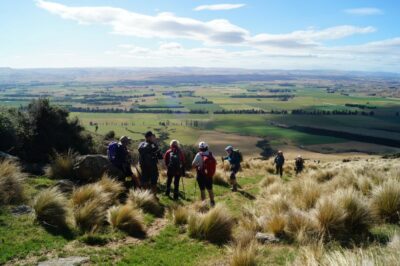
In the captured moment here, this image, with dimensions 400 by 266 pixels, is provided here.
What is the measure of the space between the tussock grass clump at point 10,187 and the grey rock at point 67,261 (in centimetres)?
364

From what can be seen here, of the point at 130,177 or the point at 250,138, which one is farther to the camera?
the point at 250,138

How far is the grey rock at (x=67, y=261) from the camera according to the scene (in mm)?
6732

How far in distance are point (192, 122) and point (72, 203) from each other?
10664 centimetres

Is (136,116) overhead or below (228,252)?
below

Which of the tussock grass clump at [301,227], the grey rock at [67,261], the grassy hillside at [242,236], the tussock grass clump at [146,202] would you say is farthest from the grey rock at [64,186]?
the tussock grass clump at [301,227]

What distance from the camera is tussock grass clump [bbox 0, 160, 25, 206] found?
31.7ft

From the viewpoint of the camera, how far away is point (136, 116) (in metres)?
122

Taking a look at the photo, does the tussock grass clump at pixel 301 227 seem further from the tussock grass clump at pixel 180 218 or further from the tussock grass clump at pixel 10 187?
the tussock grass clump at pixel 10 187

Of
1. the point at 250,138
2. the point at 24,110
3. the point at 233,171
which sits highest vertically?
the point at 24,110

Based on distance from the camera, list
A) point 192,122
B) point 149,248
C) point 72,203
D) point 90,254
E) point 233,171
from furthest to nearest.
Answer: point 192,122, point 233,171, point 72,203, point 149,248, point 90,254

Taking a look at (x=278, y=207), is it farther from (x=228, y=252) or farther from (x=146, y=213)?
(x=146, y=213)

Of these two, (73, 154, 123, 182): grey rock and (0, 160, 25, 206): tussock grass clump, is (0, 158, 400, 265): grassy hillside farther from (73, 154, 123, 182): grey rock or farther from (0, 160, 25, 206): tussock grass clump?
(73, 154, 123, 182): grey rock

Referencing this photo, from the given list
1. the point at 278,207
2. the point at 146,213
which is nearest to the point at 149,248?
the point at 146,213

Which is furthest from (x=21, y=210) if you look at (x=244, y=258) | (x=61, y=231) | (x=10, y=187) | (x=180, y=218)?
(x=244, y=258)
